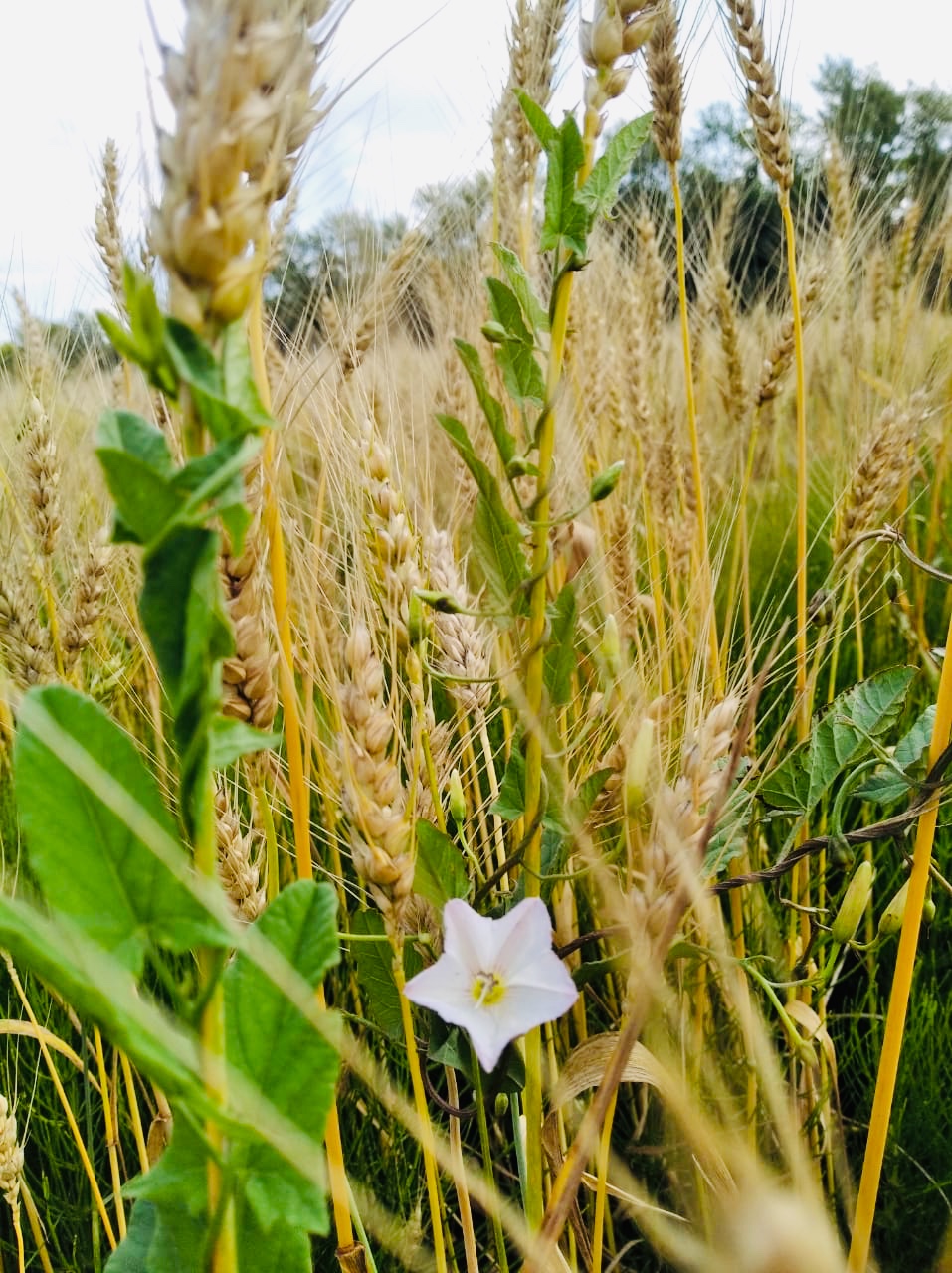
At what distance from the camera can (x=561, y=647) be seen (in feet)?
1.27

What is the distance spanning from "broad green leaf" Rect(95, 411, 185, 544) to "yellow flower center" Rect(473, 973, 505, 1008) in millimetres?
242

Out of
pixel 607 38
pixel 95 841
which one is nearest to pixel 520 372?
pixel 607 38

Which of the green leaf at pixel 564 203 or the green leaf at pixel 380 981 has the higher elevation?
the green leaf at pixel 564 203

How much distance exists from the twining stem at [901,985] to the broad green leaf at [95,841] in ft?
1.22

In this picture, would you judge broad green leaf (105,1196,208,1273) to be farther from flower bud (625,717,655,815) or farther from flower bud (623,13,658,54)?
flower bud (623,13,658,54)

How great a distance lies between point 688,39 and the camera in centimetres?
86

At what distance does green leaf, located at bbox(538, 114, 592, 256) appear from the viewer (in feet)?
1.15

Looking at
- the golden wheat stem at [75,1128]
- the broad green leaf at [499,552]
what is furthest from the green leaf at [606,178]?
the golden wheat stem at [75,1128]

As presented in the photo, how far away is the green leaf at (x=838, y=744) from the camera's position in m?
0.57

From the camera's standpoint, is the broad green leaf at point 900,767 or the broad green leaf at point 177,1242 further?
the broad green leaf at point 900,767

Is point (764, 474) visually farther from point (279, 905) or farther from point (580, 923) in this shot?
point (279, 905)

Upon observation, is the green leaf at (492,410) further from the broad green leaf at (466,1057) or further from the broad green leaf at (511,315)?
the broad green leaf at (466,1057)

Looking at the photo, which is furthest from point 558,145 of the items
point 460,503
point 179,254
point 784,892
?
point 784,892

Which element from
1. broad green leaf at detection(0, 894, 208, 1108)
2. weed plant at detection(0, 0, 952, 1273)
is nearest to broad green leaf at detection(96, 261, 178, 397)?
weed plant at detection(0, 0, 952, 1273)
